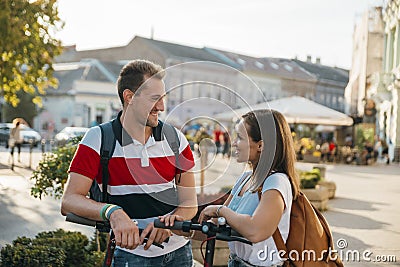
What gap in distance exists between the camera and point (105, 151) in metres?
2.46

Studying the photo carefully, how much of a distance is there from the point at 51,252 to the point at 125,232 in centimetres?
295

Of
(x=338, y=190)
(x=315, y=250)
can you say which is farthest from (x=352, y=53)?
(x=315, y=250)

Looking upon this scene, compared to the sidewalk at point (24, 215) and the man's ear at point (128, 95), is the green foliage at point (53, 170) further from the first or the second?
the man's ear at point (128, 95)

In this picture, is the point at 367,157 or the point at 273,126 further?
the point at 367,157

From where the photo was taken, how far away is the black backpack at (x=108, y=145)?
2469 mm

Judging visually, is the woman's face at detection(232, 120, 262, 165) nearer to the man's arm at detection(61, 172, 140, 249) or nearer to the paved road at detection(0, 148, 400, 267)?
the paved road at detection(0, 148, 400, 267)

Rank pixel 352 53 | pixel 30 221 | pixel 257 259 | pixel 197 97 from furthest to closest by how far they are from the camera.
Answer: pixel 352 53 → pixel 30 221 → pixel 257 259 → pixel 197 97

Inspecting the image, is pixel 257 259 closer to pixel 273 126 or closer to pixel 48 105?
pixel 273 126

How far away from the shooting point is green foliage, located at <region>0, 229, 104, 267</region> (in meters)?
4.73

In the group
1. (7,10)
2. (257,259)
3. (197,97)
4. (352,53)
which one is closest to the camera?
(197,97)

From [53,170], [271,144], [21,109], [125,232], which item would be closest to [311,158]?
[53,170]

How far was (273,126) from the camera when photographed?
246 centimetres

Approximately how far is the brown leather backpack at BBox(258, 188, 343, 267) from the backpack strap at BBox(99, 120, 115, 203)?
638 millimetres

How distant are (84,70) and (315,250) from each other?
5291cm
